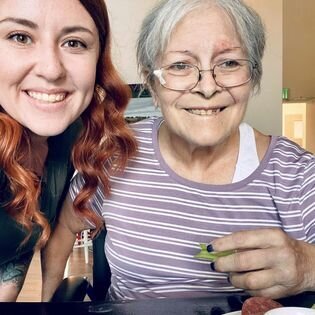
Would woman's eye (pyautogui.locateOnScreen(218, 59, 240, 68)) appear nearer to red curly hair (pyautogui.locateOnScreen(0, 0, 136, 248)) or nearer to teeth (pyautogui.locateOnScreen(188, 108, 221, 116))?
teeth (pyautogui.locateOnScreen(188, 108, 221, 116))

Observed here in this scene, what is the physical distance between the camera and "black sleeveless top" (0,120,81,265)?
1.14 meters

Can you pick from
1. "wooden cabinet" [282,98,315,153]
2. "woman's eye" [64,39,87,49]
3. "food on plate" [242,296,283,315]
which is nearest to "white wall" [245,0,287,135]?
"wooden cabinet" [282,98,315,153]

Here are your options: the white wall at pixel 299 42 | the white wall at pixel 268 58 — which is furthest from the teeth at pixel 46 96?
the white wall at pixel 299 42

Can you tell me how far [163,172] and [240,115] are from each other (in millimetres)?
223

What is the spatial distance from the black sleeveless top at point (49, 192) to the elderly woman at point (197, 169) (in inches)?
4.0

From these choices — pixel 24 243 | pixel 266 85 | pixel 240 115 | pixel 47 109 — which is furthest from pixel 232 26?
pixel 266 85

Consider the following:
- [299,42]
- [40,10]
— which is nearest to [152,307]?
[40,10]

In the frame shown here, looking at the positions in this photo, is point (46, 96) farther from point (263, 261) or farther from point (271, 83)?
point (271, 83)

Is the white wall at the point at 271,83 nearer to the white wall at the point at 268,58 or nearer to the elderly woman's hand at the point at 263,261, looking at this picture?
the white wall at the point at 268,58

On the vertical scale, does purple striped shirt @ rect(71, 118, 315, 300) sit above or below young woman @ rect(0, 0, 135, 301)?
below

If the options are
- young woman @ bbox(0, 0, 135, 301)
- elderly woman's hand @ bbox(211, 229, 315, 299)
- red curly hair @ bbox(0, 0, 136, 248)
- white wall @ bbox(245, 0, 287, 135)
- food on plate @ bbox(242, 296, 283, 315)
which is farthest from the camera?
white wall @ bbox(245, 0, 287, 135)

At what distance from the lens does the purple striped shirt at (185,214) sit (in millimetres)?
1109

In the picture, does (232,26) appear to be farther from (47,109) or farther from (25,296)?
(25,296)

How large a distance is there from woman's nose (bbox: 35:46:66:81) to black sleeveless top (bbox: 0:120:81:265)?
9.8 inches
